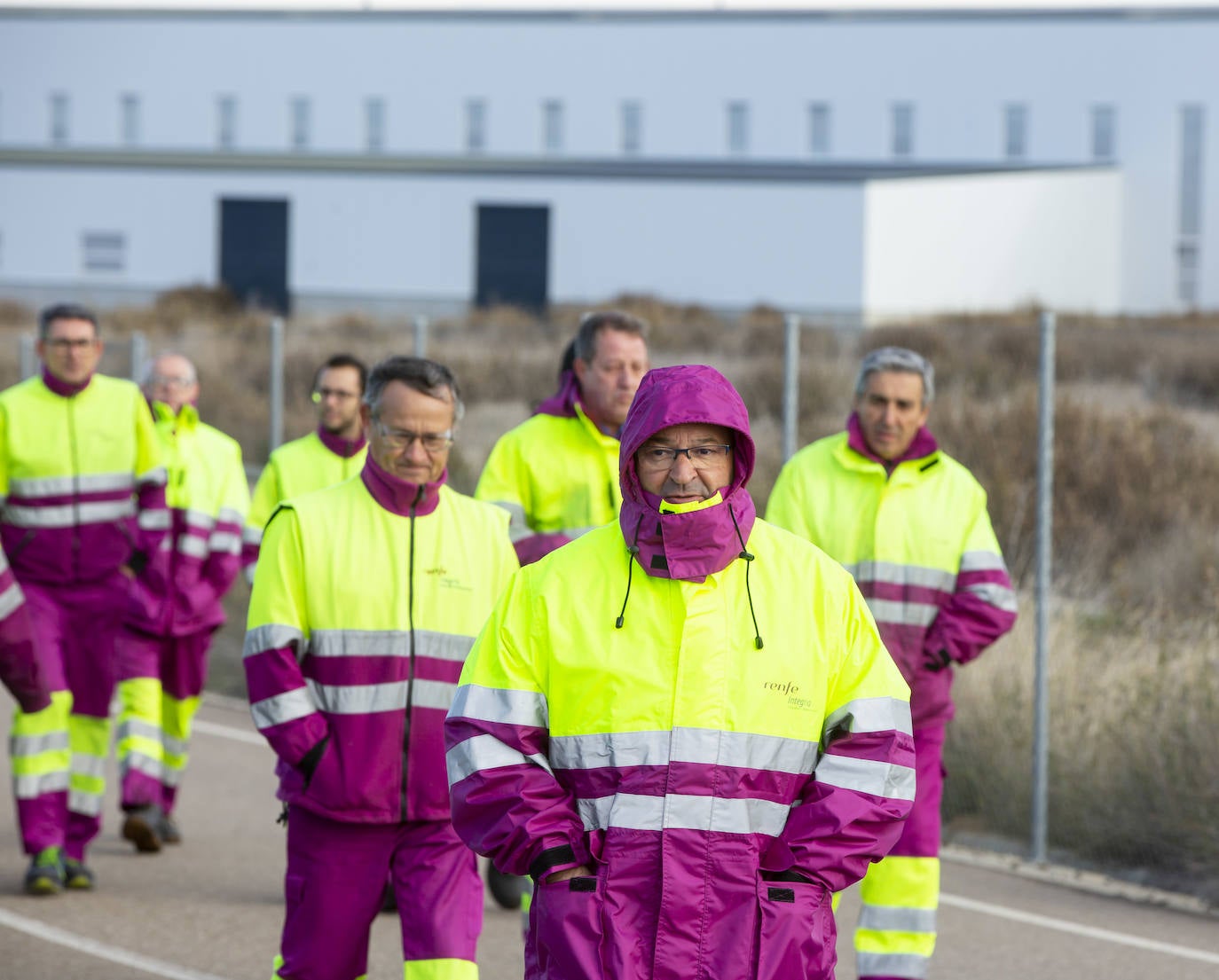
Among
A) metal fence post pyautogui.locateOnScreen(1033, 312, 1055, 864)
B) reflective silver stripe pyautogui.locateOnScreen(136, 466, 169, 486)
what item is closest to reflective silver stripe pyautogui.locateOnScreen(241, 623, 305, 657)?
reflective silver stripe pyautogui.locateOnScreen(136, 466, 169, 486)

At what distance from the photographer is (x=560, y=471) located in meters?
6.68

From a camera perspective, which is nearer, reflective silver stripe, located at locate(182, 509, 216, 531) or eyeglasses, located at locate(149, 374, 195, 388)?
reflective silver stripe, located at locate(182, 509, 216, 531)

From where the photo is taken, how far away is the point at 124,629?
8992 millimetres

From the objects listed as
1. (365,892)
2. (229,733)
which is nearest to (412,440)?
(365,892)

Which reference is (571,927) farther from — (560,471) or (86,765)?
(86,765)

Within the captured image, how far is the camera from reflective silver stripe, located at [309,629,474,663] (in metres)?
5.05

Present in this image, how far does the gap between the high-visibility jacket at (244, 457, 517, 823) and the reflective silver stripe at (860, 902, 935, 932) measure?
5.67 ft

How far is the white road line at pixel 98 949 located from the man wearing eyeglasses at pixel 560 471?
1932mm

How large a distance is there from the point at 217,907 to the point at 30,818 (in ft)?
2.77

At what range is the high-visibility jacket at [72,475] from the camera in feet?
25.7

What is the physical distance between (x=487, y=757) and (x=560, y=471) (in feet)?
10.3

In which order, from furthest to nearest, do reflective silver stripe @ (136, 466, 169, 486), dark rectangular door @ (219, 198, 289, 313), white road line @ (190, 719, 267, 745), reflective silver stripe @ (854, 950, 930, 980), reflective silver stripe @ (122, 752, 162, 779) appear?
dark rectangular door @ (219, 198, 289, 313) → white road line @ (190, 719, 267, 745) → reflective silver stripe @ (122, 752, 162, 779) → reflective silver stripe @ (136, 466, 169, 486) → reflective silver stripe @ (854, 950, 930, 980)

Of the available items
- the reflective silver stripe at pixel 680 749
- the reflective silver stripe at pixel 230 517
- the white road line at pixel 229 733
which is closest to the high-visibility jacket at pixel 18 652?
the reflective silver stripe at pixel 230 517

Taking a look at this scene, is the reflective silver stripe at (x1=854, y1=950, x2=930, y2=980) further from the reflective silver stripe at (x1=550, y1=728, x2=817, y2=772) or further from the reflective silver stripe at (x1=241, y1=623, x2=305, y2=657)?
the reflective silver stripe at (x1=550, y1=728, x2=817, y2=772)
